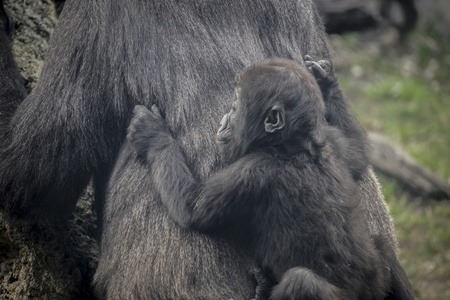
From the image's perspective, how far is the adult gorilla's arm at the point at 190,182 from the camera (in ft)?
9.19

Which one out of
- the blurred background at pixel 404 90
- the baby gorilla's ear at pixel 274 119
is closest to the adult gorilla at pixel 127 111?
the baby gorilla's ear at pixel 274 119

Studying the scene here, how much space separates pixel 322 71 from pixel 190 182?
1.08 meters

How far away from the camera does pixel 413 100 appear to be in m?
9.16

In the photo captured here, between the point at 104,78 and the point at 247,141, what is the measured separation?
32.8 inches

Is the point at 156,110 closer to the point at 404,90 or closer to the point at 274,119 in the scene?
the point at 274,119

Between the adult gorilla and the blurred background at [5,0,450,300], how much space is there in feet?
2.93

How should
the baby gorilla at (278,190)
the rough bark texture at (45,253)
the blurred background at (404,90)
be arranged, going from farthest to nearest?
the blurred background at (404,90) → the rough bark texture at (45,253) → the baby gorilla at (278,190)

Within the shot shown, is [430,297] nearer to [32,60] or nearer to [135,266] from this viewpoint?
[135,266]

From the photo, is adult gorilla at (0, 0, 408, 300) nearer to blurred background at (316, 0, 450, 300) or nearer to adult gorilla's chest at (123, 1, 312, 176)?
adult gorilla's chest at (123, 1, 312, 176)

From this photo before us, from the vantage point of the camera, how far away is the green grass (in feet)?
20.4

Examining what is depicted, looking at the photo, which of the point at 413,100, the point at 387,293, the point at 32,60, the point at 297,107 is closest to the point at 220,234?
the point at 297,107

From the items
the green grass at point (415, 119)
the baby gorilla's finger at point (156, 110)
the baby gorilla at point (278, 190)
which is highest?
the baby gorilla's finger at point (156, 110)

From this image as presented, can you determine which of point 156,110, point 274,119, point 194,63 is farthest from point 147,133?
point 274,119

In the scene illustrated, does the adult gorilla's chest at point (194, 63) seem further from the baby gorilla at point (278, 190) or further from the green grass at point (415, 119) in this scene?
the green grass at point (415, 119)
